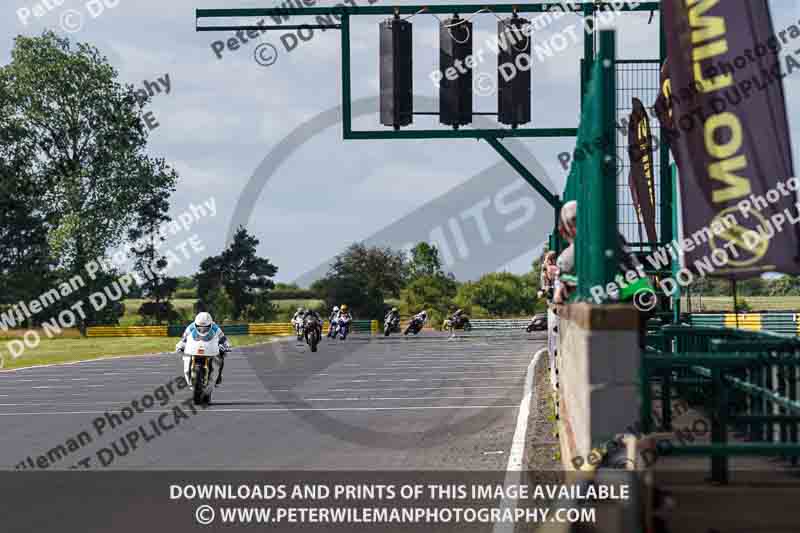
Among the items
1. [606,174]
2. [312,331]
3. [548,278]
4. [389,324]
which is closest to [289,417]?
[548,278]

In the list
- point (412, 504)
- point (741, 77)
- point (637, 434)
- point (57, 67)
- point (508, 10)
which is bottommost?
point (412, 504)

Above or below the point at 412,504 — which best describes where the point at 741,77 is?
above

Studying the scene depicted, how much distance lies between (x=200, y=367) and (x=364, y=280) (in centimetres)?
7746

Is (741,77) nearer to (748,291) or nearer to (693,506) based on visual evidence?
(693,506)

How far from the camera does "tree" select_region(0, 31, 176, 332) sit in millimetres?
68812

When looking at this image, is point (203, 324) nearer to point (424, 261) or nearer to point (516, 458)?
point (516, 458)

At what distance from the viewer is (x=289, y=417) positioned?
1783 cm

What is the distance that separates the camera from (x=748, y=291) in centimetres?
5350

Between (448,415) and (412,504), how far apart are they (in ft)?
25.3

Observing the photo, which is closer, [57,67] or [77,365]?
[77,365]

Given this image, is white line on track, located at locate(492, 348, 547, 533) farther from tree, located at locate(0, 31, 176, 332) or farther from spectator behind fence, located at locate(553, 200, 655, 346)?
tree, located at locate(0, 31, 176, 332)

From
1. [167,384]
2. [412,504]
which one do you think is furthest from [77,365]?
[412,504]

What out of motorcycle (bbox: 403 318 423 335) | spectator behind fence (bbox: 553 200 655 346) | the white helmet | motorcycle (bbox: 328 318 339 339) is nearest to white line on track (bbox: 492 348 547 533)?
spectator behind fence (bbox: 553 200 655 346)
